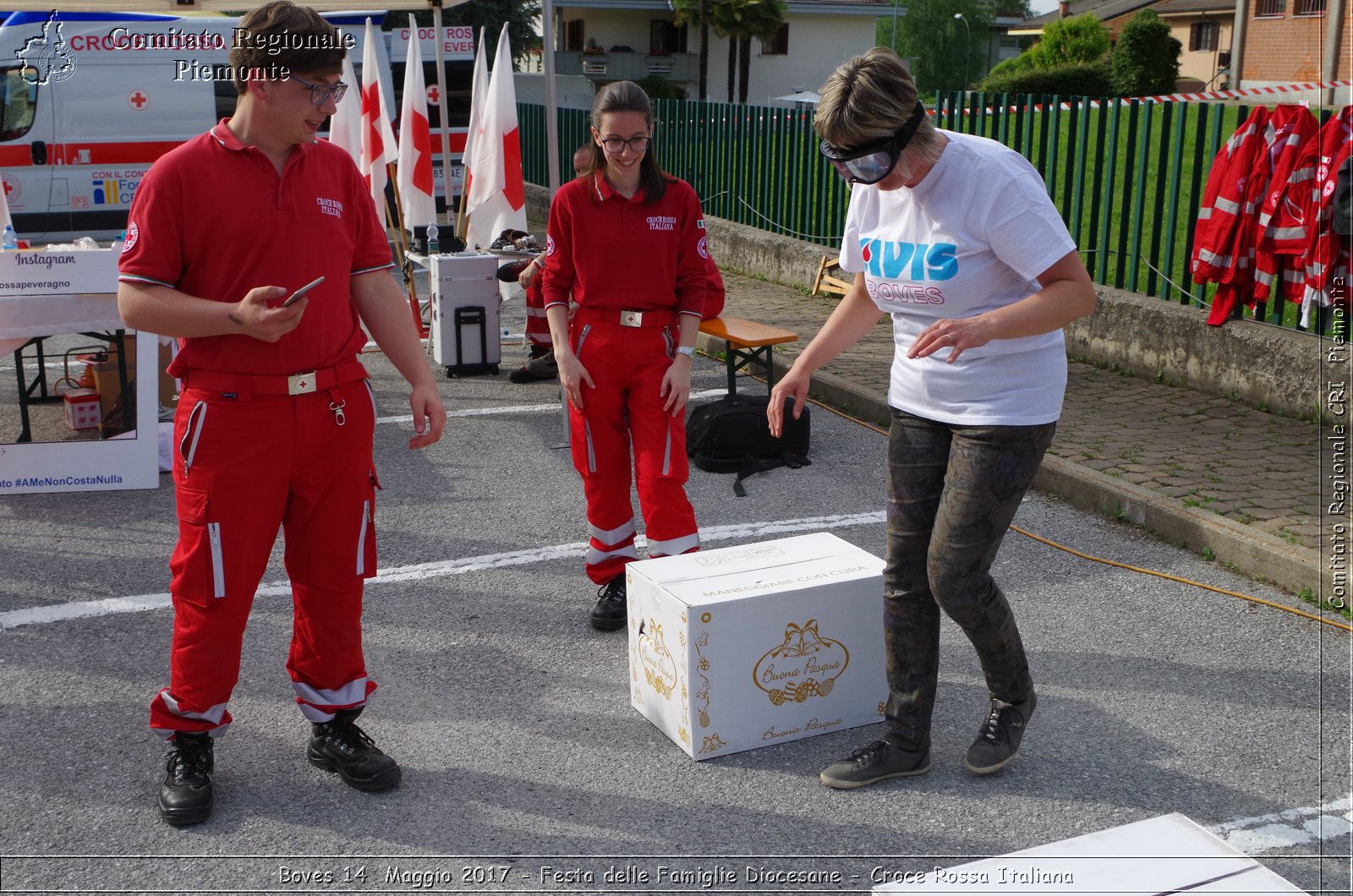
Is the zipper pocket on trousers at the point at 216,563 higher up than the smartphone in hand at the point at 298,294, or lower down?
lower down

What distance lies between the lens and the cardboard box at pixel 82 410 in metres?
7.38

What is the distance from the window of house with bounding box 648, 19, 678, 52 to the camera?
61.1 meters

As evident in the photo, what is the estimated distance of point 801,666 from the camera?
385 cm

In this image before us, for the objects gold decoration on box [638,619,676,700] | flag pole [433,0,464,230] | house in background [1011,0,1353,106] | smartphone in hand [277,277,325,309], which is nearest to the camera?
smartphone in hand [277,277,325,309]

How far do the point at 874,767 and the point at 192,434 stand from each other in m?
2.06

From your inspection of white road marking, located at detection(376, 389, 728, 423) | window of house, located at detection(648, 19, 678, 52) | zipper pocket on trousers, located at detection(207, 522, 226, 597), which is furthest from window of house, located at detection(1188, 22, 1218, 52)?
zipper pocket on trousers, located at detection(207, 522, 226, 597)

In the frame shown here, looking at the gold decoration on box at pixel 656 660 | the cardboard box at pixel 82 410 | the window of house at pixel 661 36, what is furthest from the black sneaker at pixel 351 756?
the window of house at pixel 661 36

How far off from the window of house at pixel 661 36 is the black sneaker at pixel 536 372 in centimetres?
5486

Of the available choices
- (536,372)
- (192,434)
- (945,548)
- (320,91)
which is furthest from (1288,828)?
(536,372)

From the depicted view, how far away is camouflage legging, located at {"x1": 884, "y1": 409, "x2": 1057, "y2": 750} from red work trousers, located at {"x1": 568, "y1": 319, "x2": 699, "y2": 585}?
1.19 m

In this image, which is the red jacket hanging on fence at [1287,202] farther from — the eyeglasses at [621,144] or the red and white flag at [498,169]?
the red and white flag at [498,169]

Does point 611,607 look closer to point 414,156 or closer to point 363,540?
point 363,540

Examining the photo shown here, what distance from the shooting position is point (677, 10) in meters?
56.4

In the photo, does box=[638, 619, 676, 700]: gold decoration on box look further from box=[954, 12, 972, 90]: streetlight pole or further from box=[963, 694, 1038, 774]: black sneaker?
box=[954, 12, 972, 90]: streetlight pole
